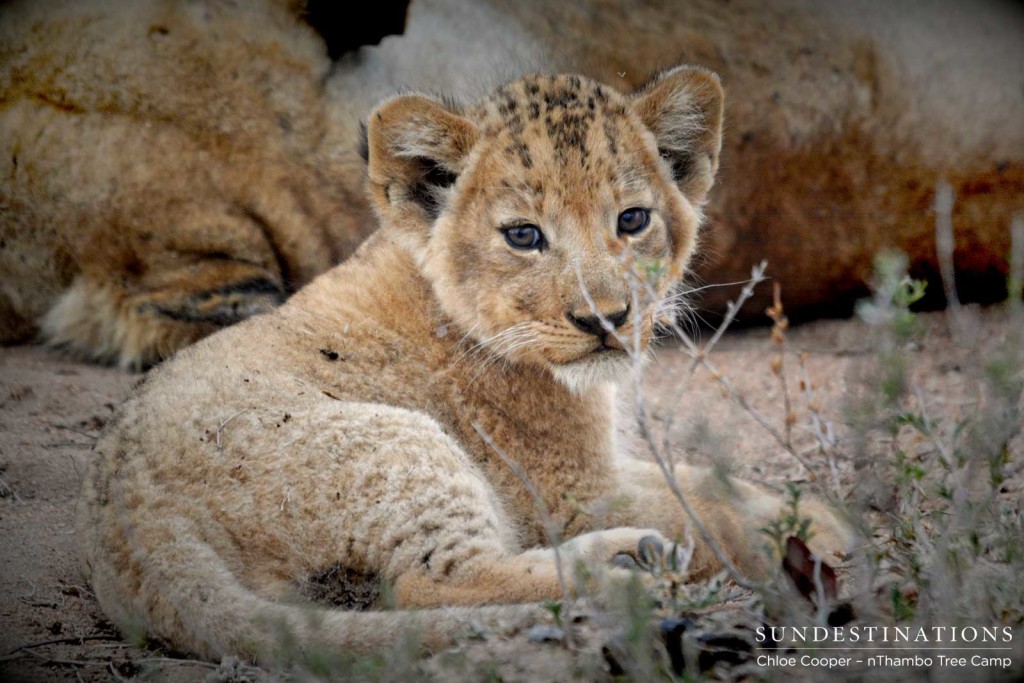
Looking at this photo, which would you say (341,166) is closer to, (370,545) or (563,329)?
(563,329)

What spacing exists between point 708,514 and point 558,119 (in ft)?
6.06

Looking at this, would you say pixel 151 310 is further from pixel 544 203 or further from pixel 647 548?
pixel 647 548

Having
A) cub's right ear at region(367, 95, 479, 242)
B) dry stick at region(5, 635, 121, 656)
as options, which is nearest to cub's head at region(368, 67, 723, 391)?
cub's right ear at region(367, 95, 479, 242)

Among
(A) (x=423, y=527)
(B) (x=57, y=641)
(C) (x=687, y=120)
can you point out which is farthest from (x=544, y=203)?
(B) (x=57, y=641)

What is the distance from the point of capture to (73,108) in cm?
656

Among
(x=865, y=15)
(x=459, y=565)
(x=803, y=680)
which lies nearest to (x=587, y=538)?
(x=459, y=565)

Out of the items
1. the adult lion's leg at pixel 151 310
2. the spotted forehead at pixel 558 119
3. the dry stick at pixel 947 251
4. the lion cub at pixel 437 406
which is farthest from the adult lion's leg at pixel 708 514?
the adult lion's leg at pixel 151 310

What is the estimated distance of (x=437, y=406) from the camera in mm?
4473

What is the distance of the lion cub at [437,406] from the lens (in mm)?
3658

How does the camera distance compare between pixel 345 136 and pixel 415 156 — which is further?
pixel 345 136

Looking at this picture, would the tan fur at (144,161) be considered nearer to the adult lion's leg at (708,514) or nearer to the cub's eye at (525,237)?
the cub's eye at (525,237)

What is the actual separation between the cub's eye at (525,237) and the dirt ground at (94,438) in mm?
958

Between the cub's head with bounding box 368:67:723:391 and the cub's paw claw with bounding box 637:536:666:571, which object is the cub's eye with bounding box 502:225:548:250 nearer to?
the cub's head with bounding box 368:67:723:391

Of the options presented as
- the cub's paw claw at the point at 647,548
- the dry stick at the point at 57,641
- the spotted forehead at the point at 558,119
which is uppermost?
the spotted forehead at the point at 558,119
